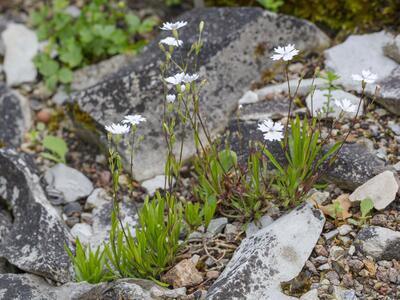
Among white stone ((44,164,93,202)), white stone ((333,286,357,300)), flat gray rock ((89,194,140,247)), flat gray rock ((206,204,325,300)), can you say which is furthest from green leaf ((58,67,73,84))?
white stone ((333,286,357,300))

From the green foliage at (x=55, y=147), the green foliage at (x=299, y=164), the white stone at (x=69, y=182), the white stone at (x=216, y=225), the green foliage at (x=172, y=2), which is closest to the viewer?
the green foliage at (x=299, y=164)

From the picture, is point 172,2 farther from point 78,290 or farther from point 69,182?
point 78,290

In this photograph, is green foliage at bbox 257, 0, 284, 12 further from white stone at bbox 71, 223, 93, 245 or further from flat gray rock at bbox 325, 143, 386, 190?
white stone at bbox 71, 223, 93, 245

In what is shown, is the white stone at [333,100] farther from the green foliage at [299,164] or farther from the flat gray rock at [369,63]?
the green foliage at [299,164]

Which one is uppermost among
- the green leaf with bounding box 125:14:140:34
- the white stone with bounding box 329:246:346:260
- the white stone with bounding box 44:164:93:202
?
the green leaf with bounding box 125:14:140:34

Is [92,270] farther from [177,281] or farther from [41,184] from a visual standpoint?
[41,184]

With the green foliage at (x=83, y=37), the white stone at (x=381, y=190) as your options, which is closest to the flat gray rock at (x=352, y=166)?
the white stone at (x=381, y=190)
